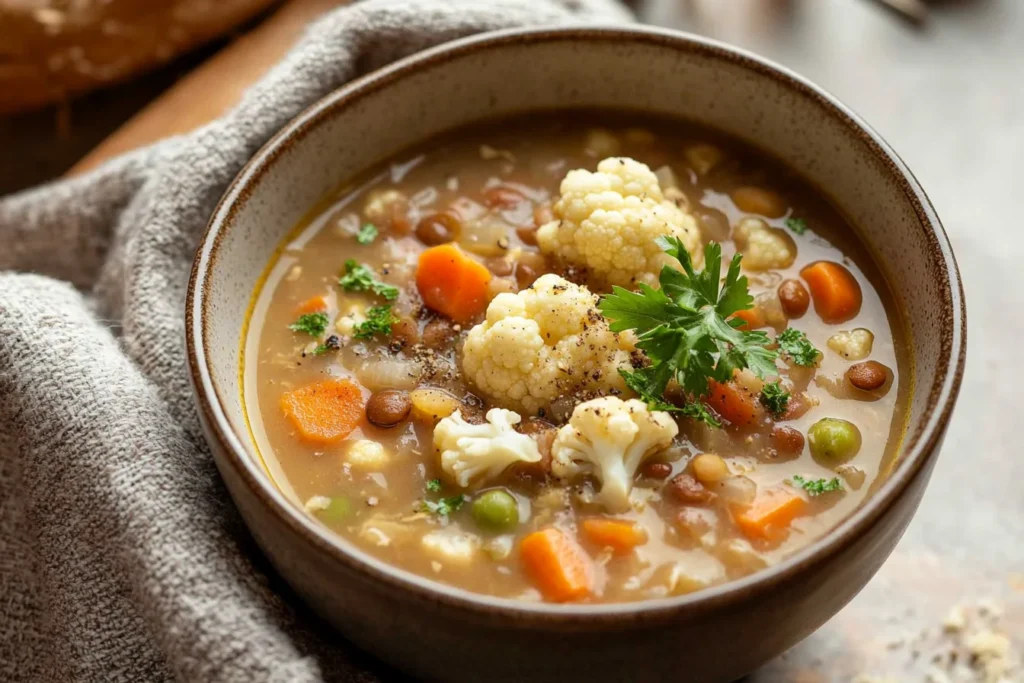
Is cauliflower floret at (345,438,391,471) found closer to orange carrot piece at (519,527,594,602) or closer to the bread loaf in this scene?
orange carrot piece at (519,527,594,602)

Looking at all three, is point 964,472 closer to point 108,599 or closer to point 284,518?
point 284,518

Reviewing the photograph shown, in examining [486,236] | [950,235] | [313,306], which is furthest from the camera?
[950,235]

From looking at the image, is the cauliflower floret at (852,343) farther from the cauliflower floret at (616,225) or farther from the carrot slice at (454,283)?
the carrot slice at (454,283)

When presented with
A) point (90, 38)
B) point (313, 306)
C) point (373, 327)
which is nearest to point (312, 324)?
point (313, 306)

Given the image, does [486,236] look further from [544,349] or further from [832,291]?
[832,291]

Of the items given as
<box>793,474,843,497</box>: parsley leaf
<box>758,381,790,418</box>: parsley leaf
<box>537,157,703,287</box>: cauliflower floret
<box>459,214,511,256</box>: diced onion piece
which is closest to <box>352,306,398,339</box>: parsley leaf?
<box>459,214,511,256</box>: diced onion piece

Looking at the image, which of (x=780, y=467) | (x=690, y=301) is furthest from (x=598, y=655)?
(x=690, y=301)

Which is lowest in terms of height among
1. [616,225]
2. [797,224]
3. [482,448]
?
[482,448]
